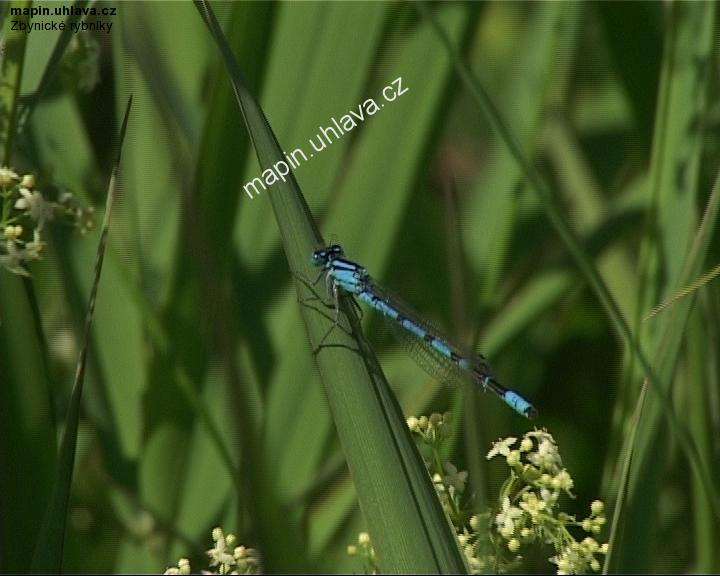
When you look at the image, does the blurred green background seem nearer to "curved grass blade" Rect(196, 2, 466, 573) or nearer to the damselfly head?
the damselfly head

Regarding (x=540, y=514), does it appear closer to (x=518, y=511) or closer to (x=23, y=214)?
(x=518, y=511)

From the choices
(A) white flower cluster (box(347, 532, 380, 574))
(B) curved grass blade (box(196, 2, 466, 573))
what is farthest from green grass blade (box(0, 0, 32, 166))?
(A) white flower cluster (box(347, 532, 380, 574))

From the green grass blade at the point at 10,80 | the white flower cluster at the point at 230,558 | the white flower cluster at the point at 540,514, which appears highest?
the green grass blade at the point at 10,80

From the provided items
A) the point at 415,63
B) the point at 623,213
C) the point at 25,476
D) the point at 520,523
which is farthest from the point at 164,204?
the point at 520,523

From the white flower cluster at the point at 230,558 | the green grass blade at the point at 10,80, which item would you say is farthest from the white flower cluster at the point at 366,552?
the green grass blade at the point at 10,80

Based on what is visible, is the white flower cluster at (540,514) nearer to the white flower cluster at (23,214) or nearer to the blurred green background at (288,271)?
the blurred green background at (288,271)

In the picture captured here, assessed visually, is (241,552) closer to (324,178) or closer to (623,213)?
(324,178)
